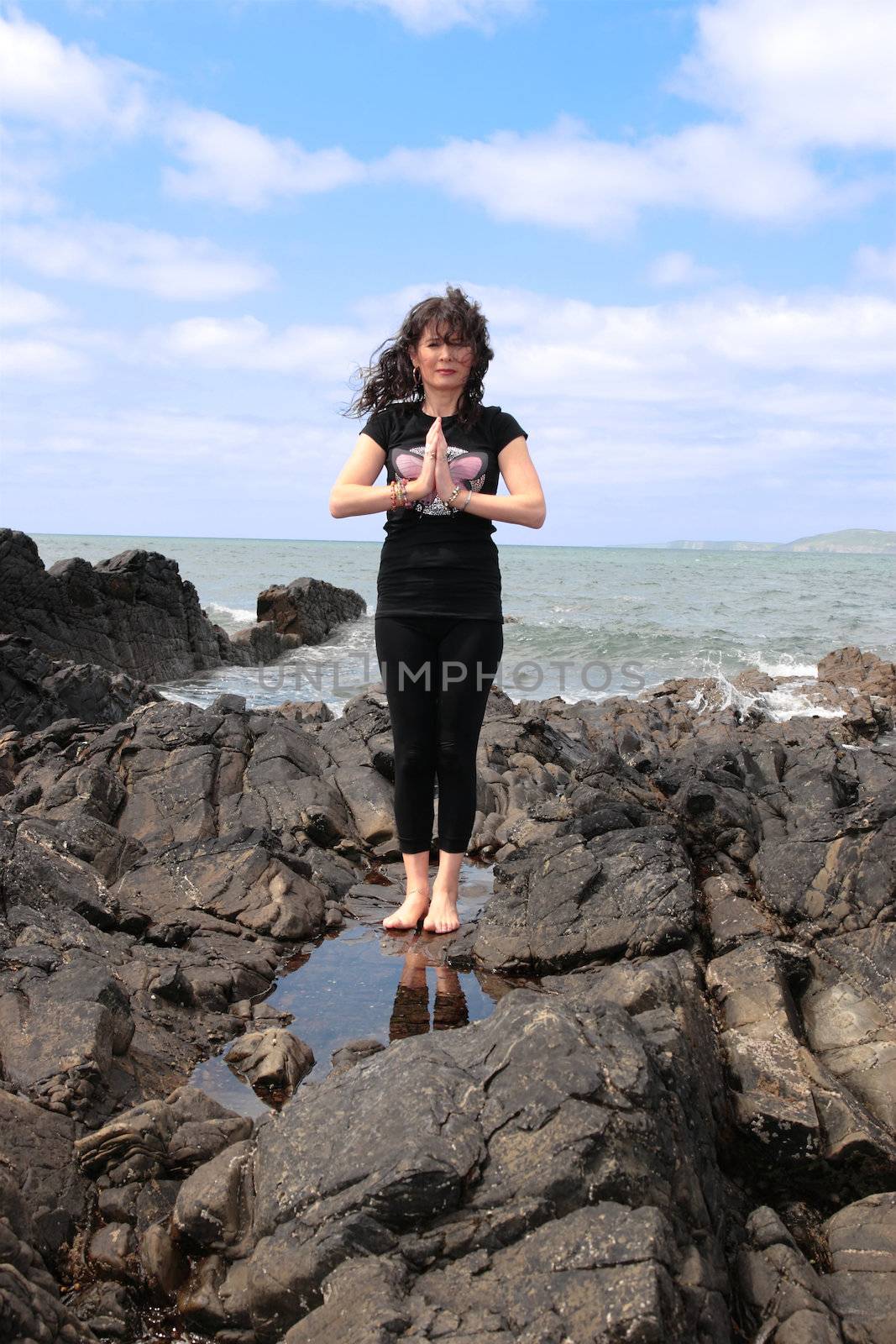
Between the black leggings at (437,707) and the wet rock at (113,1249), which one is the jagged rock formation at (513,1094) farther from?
the black leggings at (437,707)

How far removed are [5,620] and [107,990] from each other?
1646 centimetres

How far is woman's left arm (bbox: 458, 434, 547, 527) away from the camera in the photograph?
462 cm

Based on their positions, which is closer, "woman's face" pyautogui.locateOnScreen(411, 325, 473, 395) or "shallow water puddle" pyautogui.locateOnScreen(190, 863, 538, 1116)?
"shallow water puddle" pyautogui.locateOnScreen(190, 863, 538, 1116)

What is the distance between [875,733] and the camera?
49.2ft

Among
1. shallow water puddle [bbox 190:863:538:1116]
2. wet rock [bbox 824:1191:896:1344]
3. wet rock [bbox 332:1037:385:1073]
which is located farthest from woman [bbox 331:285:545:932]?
wet rock [bbox 824:1191:896:1344]

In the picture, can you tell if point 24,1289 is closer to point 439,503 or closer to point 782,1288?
point 782,1288

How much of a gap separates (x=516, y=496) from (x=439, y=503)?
0.36 meters

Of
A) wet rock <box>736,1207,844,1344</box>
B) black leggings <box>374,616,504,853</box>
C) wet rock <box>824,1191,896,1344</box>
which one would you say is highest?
black leggings <box>374,616,504,853</box>

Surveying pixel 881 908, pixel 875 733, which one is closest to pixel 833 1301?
pixel 881 908

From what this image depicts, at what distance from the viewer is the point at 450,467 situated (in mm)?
4699

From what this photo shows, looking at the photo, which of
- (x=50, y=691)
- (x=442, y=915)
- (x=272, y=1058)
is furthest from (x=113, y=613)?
(x=272, y=1058)

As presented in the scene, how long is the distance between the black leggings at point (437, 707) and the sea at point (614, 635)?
10879 millimetres

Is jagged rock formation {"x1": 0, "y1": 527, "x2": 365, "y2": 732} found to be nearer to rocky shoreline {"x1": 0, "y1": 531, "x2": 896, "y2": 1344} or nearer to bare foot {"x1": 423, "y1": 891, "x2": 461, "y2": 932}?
rocky shoreline {"x1": 0, "y1": 531, "x2": 896, "y2": 1344}

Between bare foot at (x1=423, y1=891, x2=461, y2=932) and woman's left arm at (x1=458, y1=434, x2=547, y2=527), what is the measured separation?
199cm
